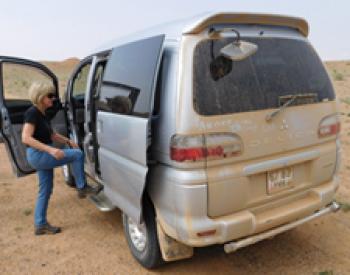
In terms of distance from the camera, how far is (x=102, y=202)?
409 cm

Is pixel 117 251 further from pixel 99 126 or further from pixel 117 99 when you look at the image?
pixel 117 99

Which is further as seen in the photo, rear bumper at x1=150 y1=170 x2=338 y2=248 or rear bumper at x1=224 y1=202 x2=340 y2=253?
rear bumper at x1=224 y1=202 x2=340 y2=253

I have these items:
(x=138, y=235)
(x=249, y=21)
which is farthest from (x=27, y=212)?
(x=249, y=21)

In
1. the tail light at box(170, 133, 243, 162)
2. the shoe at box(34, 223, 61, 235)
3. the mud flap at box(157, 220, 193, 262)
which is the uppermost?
the tail light at box(170, 133, 243, 162)

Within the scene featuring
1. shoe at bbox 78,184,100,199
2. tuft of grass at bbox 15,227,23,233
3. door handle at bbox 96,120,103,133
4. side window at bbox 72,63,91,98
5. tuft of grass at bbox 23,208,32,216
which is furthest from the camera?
side window at bbox 72,63,91,98

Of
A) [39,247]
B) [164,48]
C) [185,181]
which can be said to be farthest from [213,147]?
[39,247]

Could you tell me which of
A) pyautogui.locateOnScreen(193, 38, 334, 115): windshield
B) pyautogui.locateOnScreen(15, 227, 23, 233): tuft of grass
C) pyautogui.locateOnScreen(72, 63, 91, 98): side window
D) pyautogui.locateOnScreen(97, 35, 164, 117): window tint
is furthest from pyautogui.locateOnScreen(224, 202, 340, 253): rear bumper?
pyautogui.locateOnScreen(72, 63, 91, 98): side window

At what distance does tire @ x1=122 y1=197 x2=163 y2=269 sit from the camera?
315 centimetres

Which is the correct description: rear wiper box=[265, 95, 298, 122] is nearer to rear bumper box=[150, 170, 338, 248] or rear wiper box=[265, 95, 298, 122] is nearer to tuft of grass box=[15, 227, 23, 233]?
rear bumper box=[150, 170, 338, 248]

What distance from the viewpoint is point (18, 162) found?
4.51m

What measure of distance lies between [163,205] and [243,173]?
68 cm

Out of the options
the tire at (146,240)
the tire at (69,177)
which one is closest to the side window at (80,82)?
the tire at (69,177)

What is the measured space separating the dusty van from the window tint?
0.01 meters

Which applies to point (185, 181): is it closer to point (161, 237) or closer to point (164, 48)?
point (161, 237)
